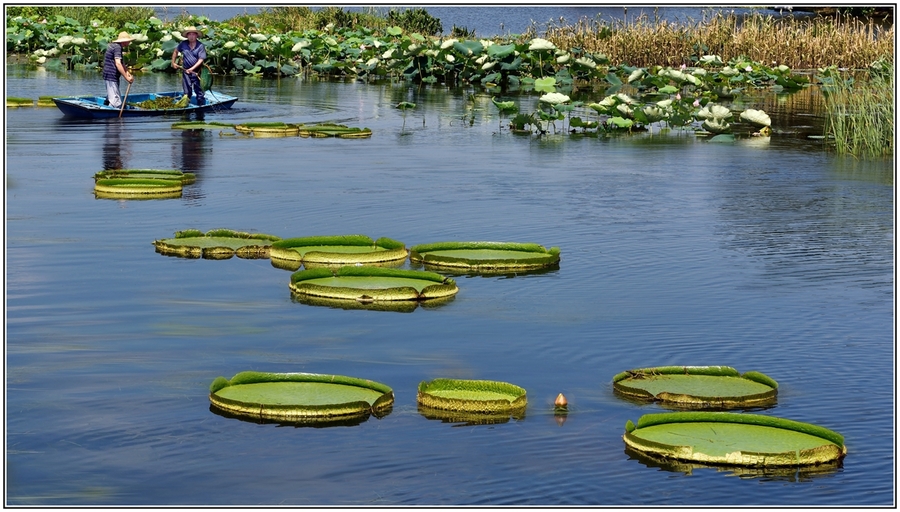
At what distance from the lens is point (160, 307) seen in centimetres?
855

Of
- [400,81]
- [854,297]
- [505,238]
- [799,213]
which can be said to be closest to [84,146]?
[505,238]

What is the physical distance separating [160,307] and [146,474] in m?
3.02

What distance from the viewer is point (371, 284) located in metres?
8.95

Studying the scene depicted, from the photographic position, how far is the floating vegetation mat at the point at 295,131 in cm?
1925

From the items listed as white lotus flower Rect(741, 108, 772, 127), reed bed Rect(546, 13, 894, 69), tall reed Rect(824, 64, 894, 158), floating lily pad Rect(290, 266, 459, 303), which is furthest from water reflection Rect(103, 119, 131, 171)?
reed bed Rect(546, 13, 894, 69)

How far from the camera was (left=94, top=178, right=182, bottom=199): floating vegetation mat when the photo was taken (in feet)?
42.7

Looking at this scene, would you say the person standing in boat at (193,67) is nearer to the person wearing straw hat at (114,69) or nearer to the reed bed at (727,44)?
the person wearing straw hat at (114,69)

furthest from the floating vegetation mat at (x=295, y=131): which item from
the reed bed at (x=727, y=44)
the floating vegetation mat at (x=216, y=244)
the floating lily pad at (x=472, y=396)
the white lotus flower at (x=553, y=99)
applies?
the reed bed at (x=727, y=44)

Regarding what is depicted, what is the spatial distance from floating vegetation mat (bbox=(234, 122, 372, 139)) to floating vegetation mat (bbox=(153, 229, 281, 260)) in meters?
8.83

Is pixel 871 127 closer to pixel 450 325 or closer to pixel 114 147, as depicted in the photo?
pixel 114 147

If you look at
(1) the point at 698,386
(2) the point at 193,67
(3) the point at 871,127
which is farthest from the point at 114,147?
(1) the point at 698,386

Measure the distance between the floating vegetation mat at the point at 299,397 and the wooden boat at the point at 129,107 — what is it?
1487 cm

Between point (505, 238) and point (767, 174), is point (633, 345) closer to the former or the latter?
point (505, 238)

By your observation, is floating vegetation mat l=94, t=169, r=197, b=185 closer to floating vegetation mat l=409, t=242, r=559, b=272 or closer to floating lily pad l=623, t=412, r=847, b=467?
floating vegetation mat l=409, t=242, r=559, b=272
